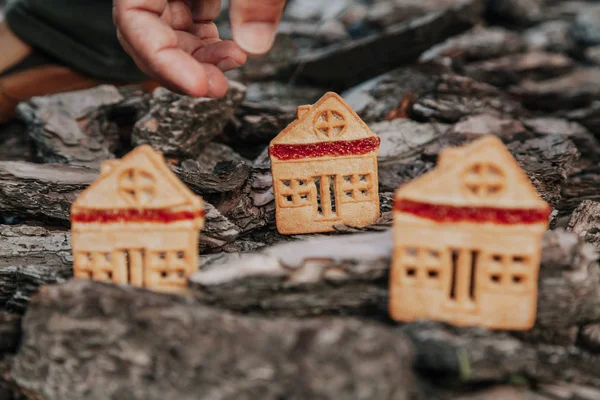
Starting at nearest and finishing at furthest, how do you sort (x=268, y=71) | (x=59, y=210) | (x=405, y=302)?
(x=405, y=302)
(x=59, y=210)
(x=268, y=71)

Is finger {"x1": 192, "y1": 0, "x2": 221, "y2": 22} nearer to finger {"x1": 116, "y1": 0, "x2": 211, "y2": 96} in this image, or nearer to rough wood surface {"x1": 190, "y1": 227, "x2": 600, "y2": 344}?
finger {"x1": 116, "y1": 0, "x2": 211, "y2": 96}

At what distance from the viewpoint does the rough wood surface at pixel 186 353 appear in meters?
2.16

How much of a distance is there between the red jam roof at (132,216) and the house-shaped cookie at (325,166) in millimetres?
992

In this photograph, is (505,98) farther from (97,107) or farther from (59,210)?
(59,210)

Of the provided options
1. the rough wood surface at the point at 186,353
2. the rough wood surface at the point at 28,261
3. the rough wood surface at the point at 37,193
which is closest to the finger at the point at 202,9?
the rough wood surface at the point at 37,193

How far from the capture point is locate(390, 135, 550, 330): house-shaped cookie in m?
2.41

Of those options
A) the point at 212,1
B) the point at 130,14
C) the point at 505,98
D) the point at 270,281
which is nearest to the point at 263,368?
the point at 270,281

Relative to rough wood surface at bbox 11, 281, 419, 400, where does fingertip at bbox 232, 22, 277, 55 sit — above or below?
above

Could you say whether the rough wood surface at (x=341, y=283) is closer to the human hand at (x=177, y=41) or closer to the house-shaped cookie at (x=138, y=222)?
the house-shaped cookie at (x=138, y=222)

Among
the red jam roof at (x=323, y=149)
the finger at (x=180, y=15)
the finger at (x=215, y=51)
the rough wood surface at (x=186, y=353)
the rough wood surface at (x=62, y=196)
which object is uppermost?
the finger at (x=180, y=15)

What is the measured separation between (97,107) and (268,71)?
245cm

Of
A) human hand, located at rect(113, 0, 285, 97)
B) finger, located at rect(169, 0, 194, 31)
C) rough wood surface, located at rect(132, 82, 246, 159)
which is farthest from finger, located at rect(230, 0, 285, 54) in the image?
rough wood surface, located at rect(132, 82, 246, 159)

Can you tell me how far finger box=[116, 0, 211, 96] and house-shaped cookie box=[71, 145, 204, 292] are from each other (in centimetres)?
67

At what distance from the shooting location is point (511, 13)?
8.85 metres
